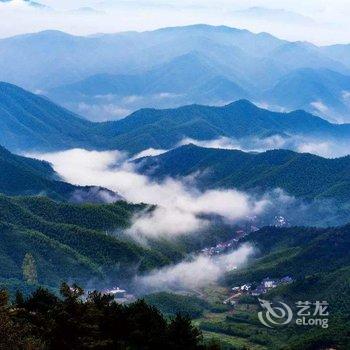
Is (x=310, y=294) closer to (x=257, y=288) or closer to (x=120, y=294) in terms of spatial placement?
(x=257, y=288)

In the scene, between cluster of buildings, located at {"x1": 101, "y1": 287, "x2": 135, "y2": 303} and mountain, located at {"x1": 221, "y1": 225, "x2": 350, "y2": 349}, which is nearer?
mountain, located at {"x1": 221, "y1": 225, "x2": 350, "y2": 349}

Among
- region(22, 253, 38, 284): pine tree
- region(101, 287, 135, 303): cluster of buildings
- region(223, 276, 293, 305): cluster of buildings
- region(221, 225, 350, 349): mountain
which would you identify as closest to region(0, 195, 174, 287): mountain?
region(22, 253, 38, 284): pine tree

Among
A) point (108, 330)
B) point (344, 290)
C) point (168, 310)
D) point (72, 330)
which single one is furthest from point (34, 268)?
point (72, 330)

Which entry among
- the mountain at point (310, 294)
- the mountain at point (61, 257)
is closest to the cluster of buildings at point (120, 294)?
the mountain at point (61, 257)

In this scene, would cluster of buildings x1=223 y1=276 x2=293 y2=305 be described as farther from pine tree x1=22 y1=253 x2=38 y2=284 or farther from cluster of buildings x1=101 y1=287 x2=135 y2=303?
pine tree x1=22 y1=253 x2=38 y2=284

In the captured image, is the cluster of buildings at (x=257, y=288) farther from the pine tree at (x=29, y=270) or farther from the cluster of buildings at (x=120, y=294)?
the pine tree at (x=29, y=270)

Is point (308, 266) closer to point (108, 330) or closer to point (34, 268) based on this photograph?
point (34, 268)
